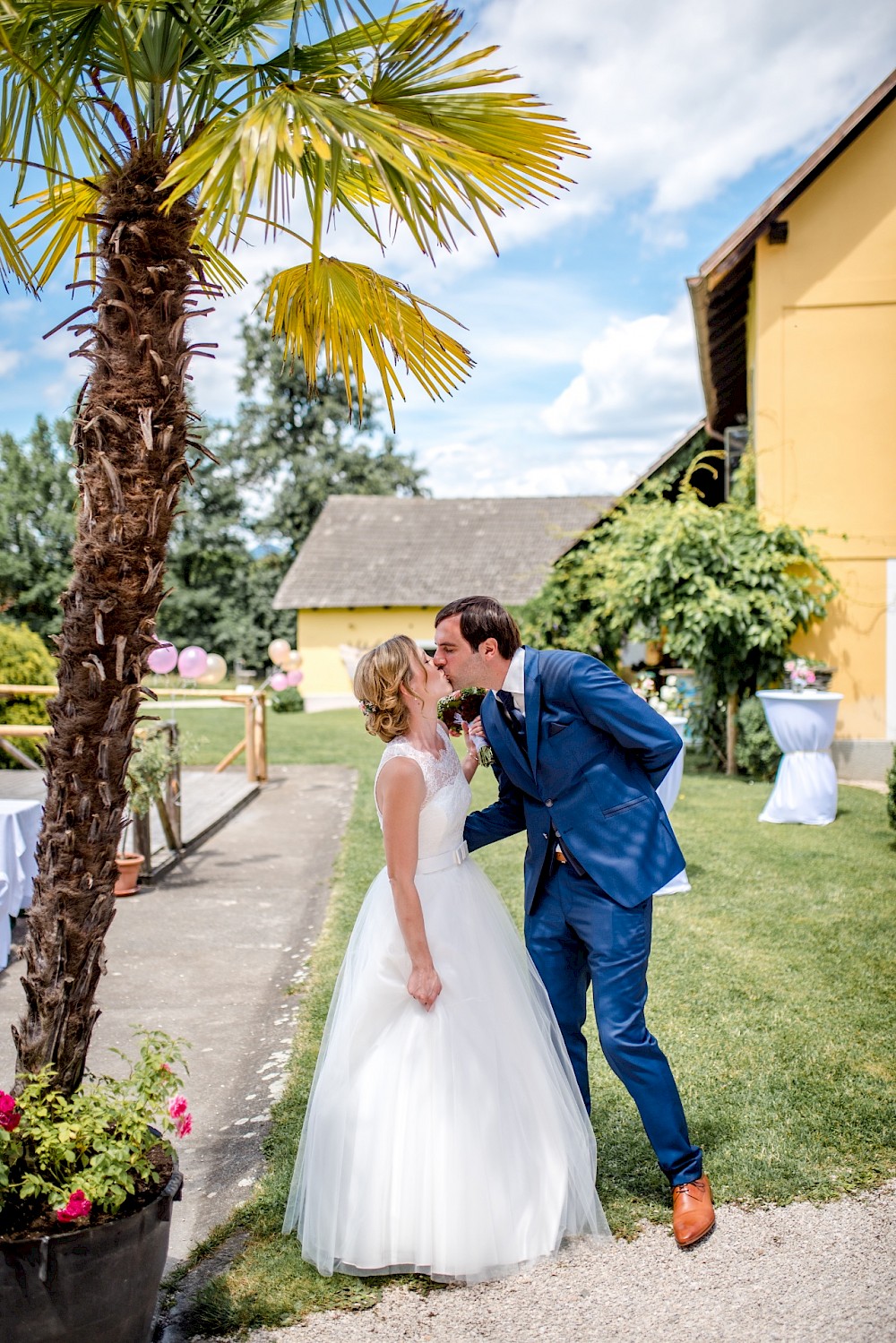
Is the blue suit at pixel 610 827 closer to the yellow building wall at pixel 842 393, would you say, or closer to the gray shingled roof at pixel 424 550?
the yellow building wall at pixel 842 393

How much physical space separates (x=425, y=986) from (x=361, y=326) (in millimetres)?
2381

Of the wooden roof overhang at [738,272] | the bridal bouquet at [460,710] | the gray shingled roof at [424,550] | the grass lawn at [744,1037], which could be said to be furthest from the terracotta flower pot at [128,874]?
the gray shingled roof at [424,550]

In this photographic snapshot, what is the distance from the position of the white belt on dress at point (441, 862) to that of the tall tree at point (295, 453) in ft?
147

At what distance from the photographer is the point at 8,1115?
111 inches

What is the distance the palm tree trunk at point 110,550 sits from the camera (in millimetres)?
2844

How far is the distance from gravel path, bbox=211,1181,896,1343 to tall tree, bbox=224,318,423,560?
45.4 metres

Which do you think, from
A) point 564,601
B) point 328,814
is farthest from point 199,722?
point 328,814

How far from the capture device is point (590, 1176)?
3453 mm

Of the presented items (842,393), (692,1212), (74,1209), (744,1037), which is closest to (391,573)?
(842,393)

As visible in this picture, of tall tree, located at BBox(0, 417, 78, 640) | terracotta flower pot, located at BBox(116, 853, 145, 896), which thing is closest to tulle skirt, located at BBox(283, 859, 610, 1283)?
terracotta flower pot, located at BBox(116, 853, 145, 896)

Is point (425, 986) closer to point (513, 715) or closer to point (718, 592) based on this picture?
point (513, 715)

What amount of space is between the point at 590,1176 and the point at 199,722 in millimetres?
24041

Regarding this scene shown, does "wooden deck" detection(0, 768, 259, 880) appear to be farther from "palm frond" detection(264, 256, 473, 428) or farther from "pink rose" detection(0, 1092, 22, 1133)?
"pink rose" detection(0, 1092, 22, 1133)

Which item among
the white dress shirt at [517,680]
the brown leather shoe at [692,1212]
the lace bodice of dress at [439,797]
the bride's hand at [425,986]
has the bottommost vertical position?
the brown leather shoe at [692,1212]
